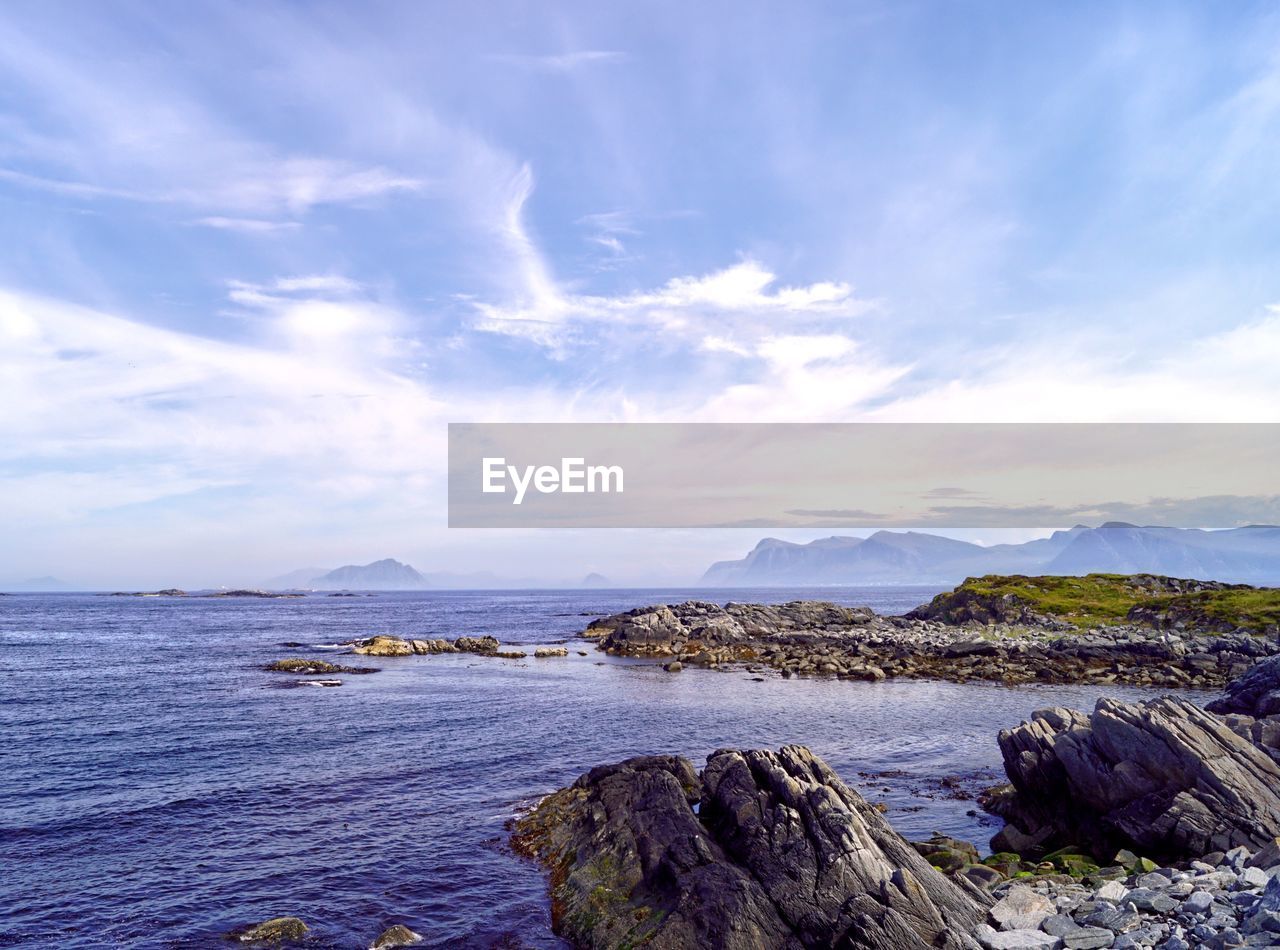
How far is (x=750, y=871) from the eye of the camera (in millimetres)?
20547

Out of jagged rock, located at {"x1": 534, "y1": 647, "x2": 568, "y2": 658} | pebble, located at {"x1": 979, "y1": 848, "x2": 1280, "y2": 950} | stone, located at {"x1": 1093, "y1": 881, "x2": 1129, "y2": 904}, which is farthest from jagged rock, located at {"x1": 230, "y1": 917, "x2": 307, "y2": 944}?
jagged rock, located at {"x1": 534, "y1": 647, "x2": 568, "y2": 658}

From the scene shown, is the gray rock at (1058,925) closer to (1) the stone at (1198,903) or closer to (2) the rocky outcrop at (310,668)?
(1) the stone at (1198,903)

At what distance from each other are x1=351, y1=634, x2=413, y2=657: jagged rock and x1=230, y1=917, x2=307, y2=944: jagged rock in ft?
252

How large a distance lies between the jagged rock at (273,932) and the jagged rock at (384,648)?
76831 millimetres

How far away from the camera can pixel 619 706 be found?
58.2 m

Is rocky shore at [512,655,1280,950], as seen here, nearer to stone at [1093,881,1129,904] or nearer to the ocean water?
stone at [1093,881,1129,904]

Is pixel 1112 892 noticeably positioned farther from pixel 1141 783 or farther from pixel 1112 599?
pixel 1112 599

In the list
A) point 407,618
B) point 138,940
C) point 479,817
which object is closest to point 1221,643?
point 479,817

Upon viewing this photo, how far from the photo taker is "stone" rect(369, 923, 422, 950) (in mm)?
20794

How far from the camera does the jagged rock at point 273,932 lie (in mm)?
20953

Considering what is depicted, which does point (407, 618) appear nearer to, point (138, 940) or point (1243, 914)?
point (138, 940)

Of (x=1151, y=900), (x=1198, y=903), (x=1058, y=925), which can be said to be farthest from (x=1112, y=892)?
(x=1058, y=925)

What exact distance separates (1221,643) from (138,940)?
82484 mm

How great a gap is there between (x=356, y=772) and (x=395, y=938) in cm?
1927
